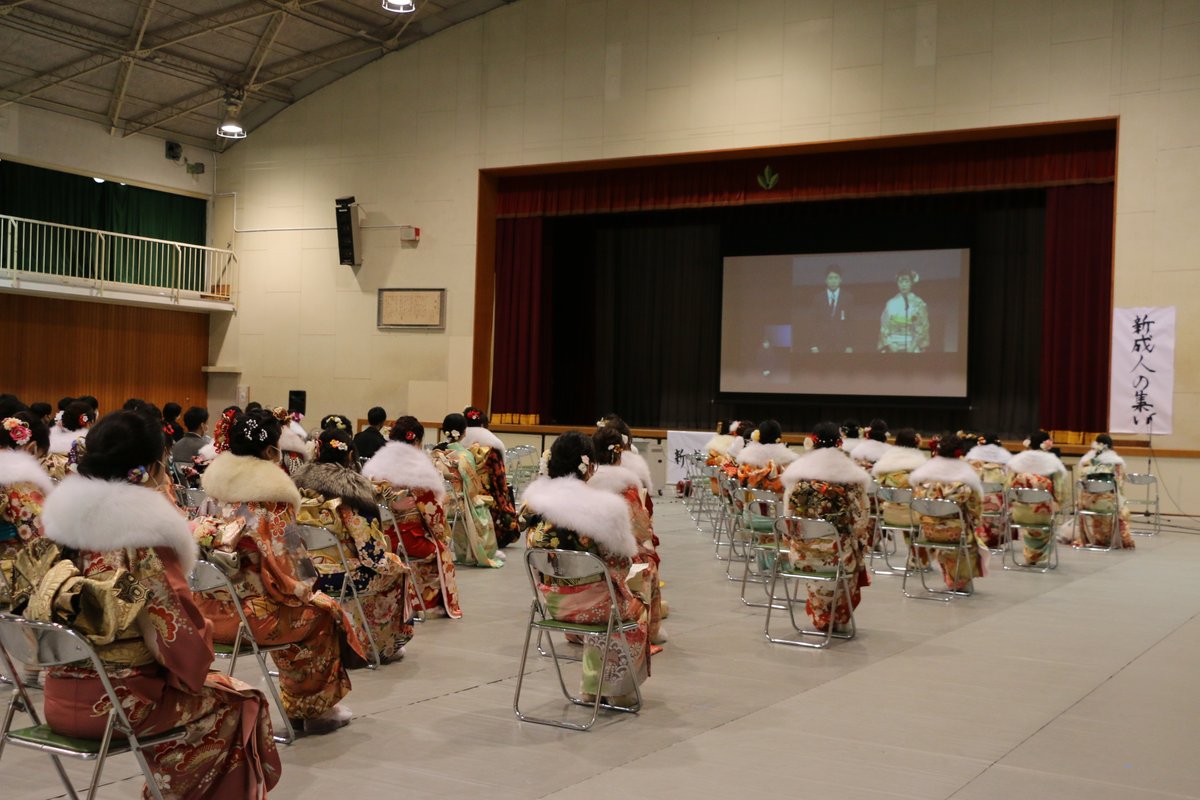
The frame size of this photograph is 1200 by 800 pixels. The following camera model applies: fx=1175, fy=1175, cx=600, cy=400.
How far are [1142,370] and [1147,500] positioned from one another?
155 cm

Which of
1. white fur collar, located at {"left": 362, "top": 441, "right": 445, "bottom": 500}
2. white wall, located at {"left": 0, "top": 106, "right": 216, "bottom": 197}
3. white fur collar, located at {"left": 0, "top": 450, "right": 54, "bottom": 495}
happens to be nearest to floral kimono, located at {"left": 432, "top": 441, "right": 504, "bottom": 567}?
white fur collar, located at {"left": 362, "top": 441, "right": 445, "bottom": 500}

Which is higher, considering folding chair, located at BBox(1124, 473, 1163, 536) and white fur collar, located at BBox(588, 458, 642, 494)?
white fur collar, located at BBox(588, 458, 642, 494)

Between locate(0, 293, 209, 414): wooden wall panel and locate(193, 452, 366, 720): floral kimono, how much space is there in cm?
1419

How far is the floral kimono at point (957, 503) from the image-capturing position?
786 cm

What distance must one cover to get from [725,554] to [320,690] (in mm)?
5952

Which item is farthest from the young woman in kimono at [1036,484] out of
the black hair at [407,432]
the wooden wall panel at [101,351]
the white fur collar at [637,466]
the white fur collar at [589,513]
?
the wooden wall panel at [101,351]

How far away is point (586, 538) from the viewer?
4.59 metres

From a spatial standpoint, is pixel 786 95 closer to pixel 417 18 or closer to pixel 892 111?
pixel 892 111

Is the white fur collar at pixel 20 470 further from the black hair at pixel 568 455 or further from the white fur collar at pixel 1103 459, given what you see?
the white fur collar at pixel 1103 459

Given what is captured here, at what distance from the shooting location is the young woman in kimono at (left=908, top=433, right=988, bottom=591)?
7.86 metres

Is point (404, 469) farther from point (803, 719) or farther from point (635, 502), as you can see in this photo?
point (803, 719)

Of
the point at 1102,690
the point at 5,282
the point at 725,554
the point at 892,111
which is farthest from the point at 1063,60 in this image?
the point at 5,282

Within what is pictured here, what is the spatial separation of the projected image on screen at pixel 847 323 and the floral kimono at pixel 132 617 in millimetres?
13996

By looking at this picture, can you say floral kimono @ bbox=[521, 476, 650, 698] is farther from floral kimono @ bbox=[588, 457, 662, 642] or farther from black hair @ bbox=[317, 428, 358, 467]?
black hair @ bbox=[317, 428, 358, 467]
